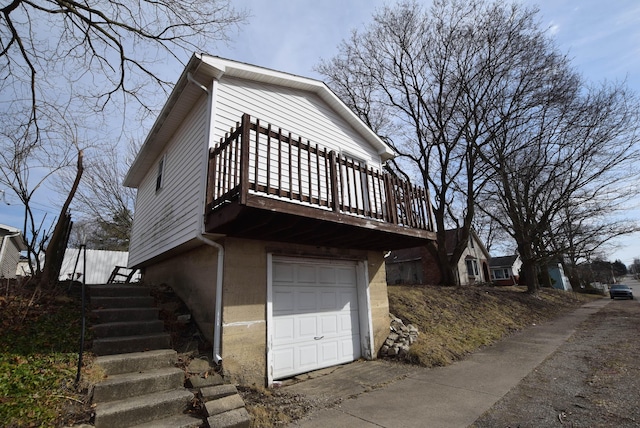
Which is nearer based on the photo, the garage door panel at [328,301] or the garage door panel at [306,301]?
the garage door panel at [306,301]

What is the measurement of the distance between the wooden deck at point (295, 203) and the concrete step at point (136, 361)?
2.02m

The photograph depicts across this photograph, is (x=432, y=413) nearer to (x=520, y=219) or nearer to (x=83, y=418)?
(x=83, y=418)

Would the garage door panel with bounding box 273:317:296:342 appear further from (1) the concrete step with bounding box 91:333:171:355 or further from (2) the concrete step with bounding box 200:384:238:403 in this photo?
(1) the concrete step with bounding box 91:333:171:355

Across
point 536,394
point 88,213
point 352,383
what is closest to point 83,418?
point 352,383

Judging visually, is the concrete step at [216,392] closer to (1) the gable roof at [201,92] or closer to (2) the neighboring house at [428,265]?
(1) the gable roof at [201,92]

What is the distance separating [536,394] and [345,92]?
16156mm

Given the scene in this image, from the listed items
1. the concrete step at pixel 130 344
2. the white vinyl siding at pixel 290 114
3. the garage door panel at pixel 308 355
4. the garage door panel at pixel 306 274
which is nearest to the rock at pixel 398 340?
the garage door panel at pixel 308 355

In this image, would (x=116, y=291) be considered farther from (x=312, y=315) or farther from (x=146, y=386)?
(x=312, y=315)

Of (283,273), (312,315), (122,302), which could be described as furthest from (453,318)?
(122,302)

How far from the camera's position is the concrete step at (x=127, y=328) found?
491cm

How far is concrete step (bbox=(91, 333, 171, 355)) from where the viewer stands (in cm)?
452

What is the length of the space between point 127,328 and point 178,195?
10.1 feet

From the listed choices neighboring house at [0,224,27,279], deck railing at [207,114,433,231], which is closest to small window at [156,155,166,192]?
deck railing at [207,114,433,231]

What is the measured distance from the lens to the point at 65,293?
6.38 meters
